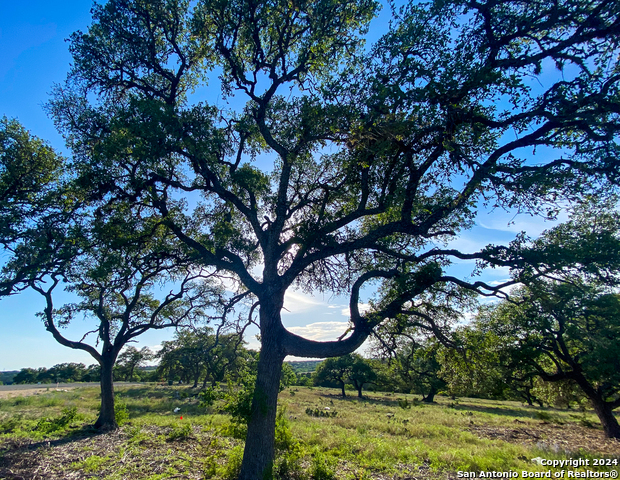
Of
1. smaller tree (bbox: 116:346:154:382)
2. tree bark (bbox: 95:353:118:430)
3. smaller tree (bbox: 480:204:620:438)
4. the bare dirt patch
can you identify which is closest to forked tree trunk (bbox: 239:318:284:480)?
smaller tree (bbox: 480:204:620:438)

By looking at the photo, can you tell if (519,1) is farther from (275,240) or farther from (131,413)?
(131,413)

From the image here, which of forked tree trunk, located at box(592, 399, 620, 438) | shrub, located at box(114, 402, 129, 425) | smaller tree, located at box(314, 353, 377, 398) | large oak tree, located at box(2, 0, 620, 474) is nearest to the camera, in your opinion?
large oak tree, located at box(2, 0, 620, 474)

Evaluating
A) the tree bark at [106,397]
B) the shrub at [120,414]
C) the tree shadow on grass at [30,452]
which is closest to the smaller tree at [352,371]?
the shrub at [120,414]

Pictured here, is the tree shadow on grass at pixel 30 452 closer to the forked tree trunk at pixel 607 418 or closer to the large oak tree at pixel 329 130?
the large oak tree at pixel 329 130

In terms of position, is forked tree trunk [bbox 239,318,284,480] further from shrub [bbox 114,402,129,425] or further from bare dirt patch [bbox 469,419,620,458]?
bare dirt patch [bbox 469,419,620,458]

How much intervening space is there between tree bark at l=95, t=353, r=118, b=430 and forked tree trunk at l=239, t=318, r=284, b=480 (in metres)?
10.4

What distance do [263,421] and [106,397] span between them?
1123 centimetres

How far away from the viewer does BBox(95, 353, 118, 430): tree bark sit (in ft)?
43.6

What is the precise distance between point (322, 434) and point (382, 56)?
1558cm

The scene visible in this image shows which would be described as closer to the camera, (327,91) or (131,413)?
(327,91)

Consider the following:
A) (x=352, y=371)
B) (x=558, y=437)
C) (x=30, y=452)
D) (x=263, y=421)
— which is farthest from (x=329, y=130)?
(x=352, y=371)

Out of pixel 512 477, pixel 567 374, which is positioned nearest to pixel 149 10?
pixel 512 477

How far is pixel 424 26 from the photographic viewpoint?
21.7ft

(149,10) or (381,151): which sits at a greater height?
(149,10)
